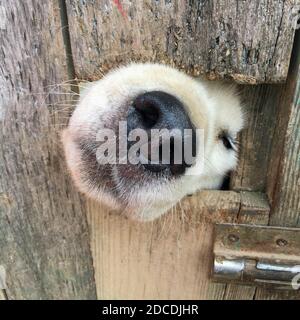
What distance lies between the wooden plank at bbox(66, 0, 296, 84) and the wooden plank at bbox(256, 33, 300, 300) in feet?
0.15

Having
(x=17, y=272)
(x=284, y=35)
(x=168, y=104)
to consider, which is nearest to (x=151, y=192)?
(x=168, y=104)

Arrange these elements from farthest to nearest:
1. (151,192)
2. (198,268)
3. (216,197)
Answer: (198,268), (216,197), (151,192)

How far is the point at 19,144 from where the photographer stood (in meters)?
1.30

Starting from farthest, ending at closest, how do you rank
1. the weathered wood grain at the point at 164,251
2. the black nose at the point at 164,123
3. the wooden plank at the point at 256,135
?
Answer: 1. the weathered wood grain at the point at 164,251
2. the wooden plank at the point at 256,135
3. the black nose at the point at 164,123

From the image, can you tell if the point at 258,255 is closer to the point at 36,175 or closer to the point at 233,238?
the point at 233,238

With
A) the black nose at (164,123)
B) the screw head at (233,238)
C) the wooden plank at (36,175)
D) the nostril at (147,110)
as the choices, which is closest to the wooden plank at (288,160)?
the screw head at (233,238)

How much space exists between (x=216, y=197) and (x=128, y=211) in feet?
0.99

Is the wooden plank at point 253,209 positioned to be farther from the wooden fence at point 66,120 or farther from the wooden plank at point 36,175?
the wooden plank at point 36,175

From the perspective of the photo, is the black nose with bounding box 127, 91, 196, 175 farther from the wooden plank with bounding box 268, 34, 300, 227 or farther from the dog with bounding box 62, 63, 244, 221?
the wooden plank with bounding box 268, 34, 300, 227

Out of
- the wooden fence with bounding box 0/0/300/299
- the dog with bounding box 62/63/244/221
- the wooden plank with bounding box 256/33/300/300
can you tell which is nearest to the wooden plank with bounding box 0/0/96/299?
the wooden fence with bounding box 0/0/300/299

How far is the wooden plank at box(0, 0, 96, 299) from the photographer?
1145mm

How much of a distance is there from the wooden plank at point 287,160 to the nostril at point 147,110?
367mm

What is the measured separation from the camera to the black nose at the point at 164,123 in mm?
1079

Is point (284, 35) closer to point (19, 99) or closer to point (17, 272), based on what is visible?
point (19, 99)
